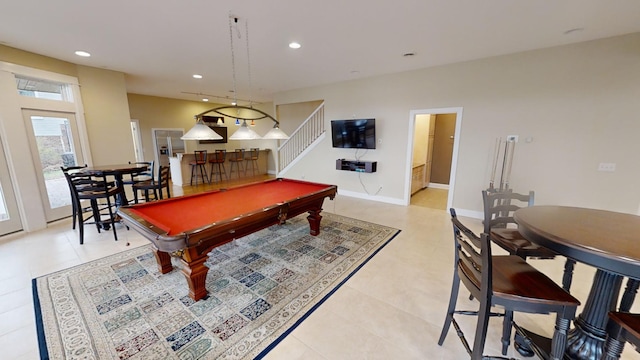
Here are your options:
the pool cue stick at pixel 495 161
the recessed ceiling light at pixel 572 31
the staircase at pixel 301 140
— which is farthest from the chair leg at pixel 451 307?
the staircase at pixel 301 140

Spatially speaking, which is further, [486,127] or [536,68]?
[486,127]

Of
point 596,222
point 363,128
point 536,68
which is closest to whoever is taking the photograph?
point 596,222

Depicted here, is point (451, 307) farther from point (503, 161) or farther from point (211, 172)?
point (211, 172)

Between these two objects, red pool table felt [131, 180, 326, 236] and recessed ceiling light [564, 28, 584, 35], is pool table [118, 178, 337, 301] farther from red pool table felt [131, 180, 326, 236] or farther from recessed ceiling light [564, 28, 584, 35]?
recessed ceiling light [564, 28, 584, 35]

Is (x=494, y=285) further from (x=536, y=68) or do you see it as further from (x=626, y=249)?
(x=536, y=68)

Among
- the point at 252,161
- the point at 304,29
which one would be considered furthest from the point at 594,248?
the point at 252,161

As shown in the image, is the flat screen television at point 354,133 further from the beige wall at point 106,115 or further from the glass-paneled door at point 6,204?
the glass-paneled door at point 6,204

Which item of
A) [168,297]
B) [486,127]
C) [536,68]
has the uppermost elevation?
[536,68]

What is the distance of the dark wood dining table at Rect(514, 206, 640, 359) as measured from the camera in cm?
117

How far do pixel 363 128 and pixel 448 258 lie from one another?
3400 millimetres

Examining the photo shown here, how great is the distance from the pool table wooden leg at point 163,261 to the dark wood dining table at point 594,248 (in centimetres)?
334

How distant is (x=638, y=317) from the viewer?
3.73 feet

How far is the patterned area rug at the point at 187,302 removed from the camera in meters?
1.80

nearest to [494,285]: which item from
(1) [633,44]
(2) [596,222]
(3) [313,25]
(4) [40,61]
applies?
(2) [596,222]
